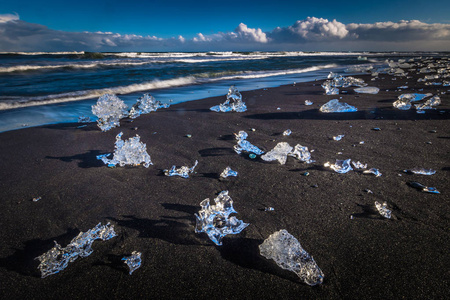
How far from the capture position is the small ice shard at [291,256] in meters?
1.20

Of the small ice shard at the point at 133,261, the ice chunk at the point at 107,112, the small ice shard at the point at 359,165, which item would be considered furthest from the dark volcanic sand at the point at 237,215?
the ice chunk at the point at 107,112

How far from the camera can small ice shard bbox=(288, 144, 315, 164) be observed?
2.42 m

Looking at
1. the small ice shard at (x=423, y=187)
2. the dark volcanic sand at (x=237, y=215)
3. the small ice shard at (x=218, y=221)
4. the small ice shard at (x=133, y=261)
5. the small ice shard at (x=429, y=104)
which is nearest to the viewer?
the dark volcanic sand at (x=237, y=215)

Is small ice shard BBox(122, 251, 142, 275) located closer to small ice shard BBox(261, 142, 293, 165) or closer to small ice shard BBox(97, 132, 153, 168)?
small ice shard BBox(97, 132, 153, 168)

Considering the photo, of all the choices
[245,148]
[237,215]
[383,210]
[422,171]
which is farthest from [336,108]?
[237,215]

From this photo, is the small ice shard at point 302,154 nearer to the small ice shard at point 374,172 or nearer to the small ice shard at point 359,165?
the small ice shard at point 359,165

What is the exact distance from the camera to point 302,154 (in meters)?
2.49

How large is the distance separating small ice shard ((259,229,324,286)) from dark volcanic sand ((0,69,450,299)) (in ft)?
0.16

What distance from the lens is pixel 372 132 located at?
3.05 m

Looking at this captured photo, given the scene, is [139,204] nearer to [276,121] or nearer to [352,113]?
[276,121]

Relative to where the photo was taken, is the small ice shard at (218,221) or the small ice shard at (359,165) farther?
the small ice shard at (359,165)

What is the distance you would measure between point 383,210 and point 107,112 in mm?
4178

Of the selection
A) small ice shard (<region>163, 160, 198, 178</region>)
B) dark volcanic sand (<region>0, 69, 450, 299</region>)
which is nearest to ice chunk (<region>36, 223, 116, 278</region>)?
dark volcanic sand (<region>0, 69, 450, 299</region>)

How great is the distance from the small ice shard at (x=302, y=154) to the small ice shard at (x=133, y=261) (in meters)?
1.84
